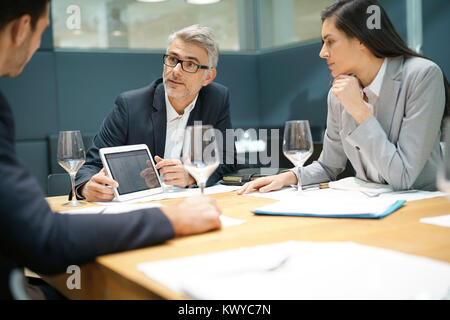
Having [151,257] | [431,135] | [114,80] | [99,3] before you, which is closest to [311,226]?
[151,257]

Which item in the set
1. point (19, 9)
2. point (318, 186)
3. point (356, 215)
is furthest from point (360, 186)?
point (19, 9)

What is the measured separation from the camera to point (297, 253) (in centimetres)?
79

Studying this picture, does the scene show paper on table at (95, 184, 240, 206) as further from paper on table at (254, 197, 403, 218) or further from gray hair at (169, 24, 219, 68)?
gray hair at (169, 24, 219, 68)

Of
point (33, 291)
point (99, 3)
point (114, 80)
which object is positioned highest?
point (99, 3)

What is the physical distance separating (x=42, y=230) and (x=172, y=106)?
1499 mm

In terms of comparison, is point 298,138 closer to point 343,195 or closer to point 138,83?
point 343,195

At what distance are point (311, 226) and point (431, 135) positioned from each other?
0.75m

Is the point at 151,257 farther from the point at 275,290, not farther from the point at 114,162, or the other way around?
the point at 114,162

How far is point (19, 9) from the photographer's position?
905 mm

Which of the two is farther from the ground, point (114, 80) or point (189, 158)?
point (114, 80)

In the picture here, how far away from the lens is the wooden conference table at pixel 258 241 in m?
0.77

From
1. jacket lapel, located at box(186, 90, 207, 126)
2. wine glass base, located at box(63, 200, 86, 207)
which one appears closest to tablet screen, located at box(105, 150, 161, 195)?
wine glass base, located at box(63, 200, 86, 207)

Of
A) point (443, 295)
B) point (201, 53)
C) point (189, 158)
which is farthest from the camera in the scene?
point (201, 53)

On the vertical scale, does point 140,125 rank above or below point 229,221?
above
